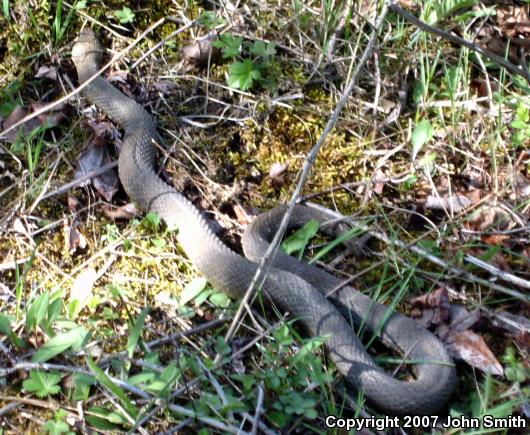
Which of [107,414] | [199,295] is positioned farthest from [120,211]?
[107,414]

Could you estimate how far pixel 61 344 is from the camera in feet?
10.0

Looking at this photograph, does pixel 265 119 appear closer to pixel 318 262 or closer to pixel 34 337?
pixel 318 262

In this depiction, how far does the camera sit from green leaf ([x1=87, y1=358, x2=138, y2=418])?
2.82 m

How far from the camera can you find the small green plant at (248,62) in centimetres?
446

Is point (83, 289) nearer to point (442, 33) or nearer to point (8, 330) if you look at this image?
point (8, 330)

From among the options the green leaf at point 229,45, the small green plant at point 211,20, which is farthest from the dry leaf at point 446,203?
the small green plant at point 211,20

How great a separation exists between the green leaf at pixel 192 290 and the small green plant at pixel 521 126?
2168 mm

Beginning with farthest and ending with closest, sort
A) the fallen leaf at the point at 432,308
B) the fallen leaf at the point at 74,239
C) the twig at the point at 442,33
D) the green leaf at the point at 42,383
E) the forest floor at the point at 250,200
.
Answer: the fallen leaf at the point at 74,239 < the fallen leaf at the point at 432,308 < the forest floor at the point at 250,200 < the green leaf at the point at 42,383 < the twig at the point at 442,33

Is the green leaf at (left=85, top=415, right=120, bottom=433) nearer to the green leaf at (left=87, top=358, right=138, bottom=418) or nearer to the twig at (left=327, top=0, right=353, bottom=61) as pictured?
the green leaf at (left=87, top=358, right=138, bottom=418)

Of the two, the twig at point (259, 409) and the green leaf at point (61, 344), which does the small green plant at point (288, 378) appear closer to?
the twig at point (259, 409)

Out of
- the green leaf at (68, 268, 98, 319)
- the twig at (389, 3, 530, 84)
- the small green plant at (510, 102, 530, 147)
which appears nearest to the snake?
the green leaf at (68, 268, 98, 319)

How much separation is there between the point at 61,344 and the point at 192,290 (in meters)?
0.75

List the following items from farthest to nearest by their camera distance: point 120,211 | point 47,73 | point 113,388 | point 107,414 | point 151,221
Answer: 1. point 47,73
2. point 120,211
3. point 151,221
4. point 107,414
5. point 113,388

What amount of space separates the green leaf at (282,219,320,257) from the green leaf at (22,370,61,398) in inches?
59.0
